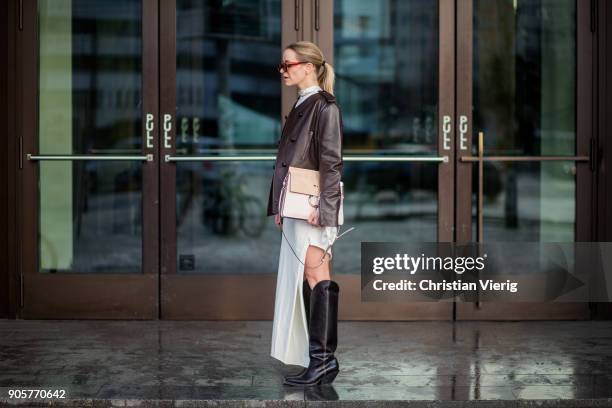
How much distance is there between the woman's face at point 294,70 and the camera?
5.94 meters

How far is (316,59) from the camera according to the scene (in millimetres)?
5965

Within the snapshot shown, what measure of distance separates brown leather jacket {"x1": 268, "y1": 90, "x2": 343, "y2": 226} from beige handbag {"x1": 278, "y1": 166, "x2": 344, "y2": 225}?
50 mm

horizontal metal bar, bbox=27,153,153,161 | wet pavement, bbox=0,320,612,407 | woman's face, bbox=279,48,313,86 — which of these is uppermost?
woman's face, bbox=279,48,313,86

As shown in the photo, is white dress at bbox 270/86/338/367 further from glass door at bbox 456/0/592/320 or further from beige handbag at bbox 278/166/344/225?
glass door at bbox 456/0/592/320

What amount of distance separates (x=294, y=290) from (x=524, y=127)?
321 centimetres

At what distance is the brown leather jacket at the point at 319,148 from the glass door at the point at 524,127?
8.01 feet

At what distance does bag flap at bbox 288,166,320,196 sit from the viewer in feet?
19.0

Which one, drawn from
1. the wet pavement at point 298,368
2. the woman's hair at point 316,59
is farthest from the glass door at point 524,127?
the woman's hair at point 316,59

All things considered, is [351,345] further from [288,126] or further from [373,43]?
[373,43]

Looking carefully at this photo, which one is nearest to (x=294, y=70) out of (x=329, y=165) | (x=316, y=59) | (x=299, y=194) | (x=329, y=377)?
(x=316, y=59)

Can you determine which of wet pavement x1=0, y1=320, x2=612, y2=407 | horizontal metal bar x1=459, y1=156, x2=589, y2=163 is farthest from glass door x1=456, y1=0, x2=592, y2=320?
wet pavement x1=0, y1=320, x2=612, y2=407

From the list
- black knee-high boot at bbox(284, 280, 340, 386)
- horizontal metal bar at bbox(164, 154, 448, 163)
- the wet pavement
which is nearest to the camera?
the wet pavement

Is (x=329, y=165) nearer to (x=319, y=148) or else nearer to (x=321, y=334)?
(x=319, y=148)

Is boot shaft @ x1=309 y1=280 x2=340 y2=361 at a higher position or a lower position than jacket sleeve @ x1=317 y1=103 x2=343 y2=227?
lower
